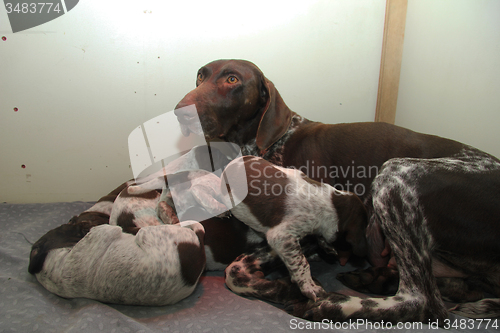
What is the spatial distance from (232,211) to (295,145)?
880 millimetres

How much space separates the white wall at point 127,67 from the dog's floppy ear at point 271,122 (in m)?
0.72

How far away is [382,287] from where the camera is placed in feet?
6.05

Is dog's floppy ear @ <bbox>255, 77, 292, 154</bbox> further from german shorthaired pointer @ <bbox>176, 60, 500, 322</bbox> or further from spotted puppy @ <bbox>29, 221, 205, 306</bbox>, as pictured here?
spotted puppy @ <bbox>29, 221, 205, 306</bbox>

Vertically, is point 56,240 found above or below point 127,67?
below

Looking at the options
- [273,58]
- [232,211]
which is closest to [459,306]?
[232,211]

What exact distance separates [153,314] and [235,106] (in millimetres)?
1498

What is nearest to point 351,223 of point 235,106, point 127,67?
point 235,106

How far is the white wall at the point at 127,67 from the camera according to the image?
2898 millimetres

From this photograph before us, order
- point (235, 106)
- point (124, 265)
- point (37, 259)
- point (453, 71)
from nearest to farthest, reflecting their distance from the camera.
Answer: point (124, 265), point (37, 259), point (235, 106), point (453, 71)

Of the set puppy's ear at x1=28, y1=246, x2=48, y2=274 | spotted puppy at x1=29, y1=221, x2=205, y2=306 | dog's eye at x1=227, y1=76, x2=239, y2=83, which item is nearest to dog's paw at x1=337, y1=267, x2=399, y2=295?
spotted puppy at x1=29, y1=221, x2=205, y2=306

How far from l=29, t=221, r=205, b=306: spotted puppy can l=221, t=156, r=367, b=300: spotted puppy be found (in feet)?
1.21

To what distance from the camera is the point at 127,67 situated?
2973mm

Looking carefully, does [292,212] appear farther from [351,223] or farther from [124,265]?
[124,265]

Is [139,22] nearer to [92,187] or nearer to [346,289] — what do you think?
[92,187]
